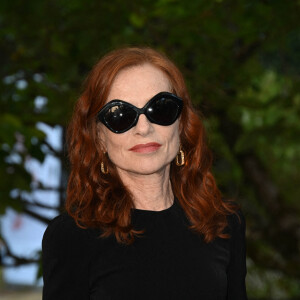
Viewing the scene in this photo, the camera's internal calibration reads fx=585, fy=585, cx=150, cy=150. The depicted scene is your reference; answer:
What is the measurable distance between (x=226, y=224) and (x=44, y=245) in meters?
0.93

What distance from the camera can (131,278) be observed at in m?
2.55

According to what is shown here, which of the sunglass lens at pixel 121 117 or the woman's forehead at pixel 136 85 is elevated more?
the woman's forehead at pixel 136 85

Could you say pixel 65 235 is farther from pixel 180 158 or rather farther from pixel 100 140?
pixel 180 158

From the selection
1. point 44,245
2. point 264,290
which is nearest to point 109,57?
point 44,245

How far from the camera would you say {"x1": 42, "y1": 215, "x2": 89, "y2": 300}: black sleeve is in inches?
99.1

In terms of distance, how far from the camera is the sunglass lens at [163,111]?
2.57 meters

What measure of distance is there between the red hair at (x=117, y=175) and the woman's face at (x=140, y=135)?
6 centimetres

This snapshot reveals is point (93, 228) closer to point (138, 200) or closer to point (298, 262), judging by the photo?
point (138, 200)

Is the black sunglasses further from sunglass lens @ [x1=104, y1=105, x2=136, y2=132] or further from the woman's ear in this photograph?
the woman's ear

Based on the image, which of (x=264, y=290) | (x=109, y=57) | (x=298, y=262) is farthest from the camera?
(x=264, y=290)

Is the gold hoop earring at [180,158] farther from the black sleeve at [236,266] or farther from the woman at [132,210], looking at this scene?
the black sleeve at [236,266]

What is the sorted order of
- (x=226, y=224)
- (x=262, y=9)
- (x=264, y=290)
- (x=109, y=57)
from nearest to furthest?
(x=109, y=57) → (x=226, y=224) → (x=262, y=9) → (x=264, y=290)

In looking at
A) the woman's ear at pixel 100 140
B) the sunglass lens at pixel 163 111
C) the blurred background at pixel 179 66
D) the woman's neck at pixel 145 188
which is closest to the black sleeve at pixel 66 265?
the woman's neck at pixel 145 188

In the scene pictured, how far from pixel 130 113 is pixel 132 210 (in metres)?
0.47
